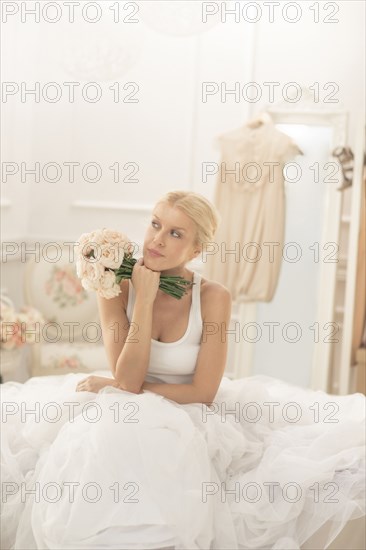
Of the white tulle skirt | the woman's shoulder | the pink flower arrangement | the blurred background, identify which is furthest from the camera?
the blurred background

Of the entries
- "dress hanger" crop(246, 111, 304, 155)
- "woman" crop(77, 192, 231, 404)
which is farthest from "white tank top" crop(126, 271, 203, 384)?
"dress hanger" crop(246, 111, 304, 155)

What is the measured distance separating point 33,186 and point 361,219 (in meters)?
2.13

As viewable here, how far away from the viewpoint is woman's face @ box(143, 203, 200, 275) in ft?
8.52

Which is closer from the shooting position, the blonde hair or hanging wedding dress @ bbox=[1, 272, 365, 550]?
hanging wedding dress @ bbox=[1, 272, 365, 550]

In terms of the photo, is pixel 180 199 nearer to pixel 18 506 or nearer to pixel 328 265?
pixel 18 506

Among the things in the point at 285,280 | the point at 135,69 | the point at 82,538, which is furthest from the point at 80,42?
the point at 82,538

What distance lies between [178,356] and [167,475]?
56 cm

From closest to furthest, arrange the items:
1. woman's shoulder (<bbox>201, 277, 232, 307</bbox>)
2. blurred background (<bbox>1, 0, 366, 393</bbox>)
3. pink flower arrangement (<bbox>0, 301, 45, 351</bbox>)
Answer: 1. woman's shoulder (<bbox>201, 277, 232, 307</bbox>)
2. pink flower arrangement (<bbox>0, 301, 45, 351</bbox>)
3. blurred background (<bbox>1, 0, 366, 393</bbox>)

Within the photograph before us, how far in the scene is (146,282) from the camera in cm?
257

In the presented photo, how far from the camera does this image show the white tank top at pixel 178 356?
266 cm

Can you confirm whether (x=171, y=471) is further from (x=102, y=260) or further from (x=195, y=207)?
(x=195, y=207)

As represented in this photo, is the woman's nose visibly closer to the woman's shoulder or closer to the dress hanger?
the woman's shoulder

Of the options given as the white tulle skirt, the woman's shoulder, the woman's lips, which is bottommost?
the white tulle skirt

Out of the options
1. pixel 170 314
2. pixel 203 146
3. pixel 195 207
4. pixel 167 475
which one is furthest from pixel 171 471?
pixel 203 146
